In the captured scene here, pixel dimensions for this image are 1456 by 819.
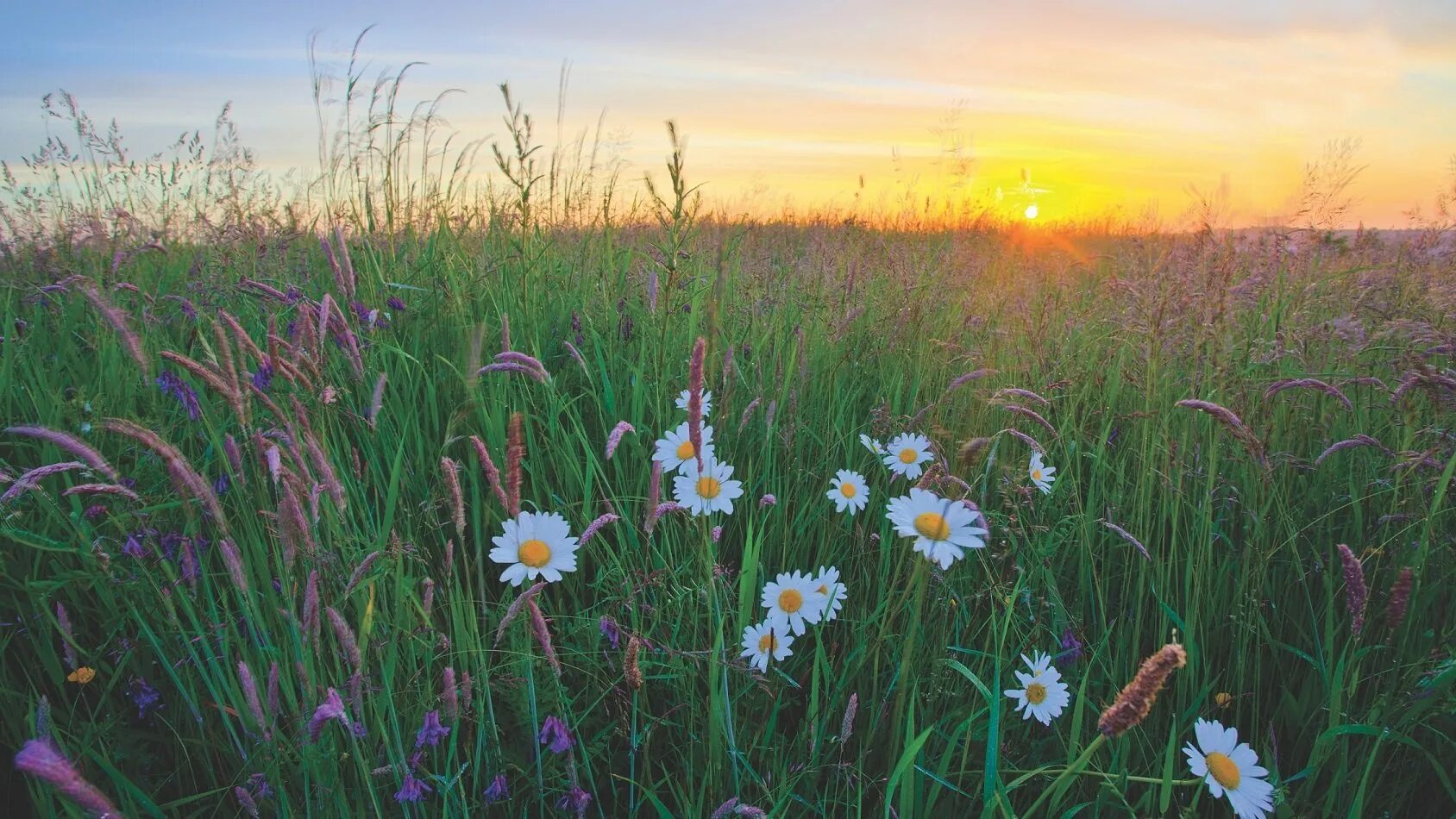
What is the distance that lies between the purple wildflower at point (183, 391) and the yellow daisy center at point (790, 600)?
110cm

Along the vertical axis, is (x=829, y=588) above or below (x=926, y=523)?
below

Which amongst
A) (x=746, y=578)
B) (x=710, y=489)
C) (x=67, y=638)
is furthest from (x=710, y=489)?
(x=67, y=638)

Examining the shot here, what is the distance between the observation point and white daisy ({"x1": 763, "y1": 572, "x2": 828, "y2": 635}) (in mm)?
1324

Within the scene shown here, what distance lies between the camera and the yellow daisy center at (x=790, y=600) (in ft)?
4.45

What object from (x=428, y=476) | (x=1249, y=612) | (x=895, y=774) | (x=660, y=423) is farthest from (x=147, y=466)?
(x=1249, y=612)

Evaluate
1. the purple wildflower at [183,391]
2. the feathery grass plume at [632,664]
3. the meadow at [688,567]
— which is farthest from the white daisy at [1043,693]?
the purple wildflower at [183,391]

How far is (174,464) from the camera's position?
2.93 feet

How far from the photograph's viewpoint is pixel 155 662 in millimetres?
1476

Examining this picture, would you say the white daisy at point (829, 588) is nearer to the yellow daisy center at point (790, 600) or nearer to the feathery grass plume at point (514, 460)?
the yellow daisy center at point (790, 600)

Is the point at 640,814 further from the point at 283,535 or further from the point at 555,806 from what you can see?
the point at 283,535

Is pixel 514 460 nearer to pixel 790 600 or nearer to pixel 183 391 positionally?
pixel 790 600

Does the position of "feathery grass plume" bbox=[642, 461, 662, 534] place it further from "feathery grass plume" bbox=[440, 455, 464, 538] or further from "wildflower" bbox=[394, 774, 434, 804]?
"wildflower" bbox=[394, 774, 434, 804]

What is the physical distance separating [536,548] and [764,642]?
417 mm

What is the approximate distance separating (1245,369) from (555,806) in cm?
206
